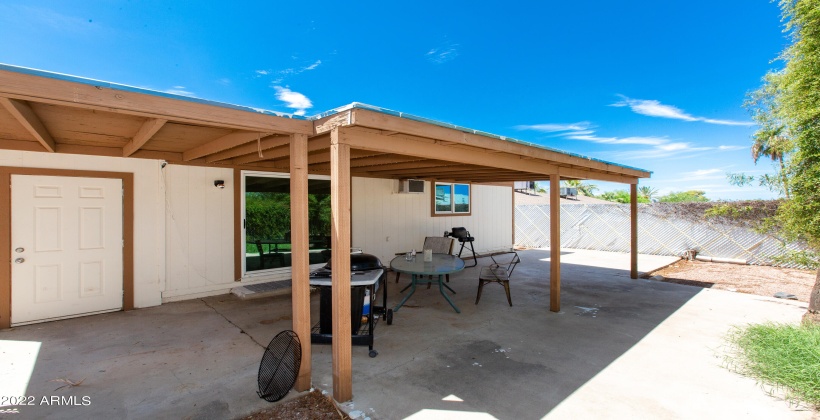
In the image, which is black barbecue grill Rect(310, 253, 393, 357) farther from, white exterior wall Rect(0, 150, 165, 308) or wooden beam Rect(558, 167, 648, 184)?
wooden beam Rect(558, 167, 648, 184)

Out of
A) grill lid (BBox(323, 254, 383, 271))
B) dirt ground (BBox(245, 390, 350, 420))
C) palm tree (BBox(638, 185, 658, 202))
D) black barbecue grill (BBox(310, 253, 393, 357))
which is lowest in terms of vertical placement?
dirt ground (BBox(245, 390, 350, 420))

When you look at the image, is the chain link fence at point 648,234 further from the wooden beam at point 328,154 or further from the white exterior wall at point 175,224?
the white exterior wall at point 175,224

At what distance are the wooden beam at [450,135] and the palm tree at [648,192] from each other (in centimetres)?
4377

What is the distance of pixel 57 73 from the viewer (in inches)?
63.1

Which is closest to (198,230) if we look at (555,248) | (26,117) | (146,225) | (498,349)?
(146,225)

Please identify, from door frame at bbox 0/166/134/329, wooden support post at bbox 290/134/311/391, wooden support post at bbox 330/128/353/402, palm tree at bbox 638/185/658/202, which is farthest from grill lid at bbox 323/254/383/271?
palm tree at bbox 638/185/658/202

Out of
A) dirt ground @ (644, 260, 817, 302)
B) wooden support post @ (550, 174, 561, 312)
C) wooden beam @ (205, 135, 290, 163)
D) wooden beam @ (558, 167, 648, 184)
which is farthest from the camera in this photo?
dirt ground @ (644, 260, 817, 302)

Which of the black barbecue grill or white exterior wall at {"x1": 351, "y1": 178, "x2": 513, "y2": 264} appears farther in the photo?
white exterior wall at {"x1": 351, "y1": 178, "x2": 513, "y2": 264}

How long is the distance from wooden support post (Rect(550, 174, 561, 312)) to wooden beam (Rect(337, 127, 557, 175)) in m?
0.65

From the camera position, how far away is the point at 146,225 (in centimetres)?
455

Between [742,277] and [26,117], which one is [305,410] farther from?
[742,277]

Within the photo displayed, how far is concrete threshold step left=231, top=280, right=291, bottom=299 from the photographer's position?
5.08 m

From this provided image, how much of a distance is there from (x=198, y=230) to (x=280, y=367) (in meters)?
3.40

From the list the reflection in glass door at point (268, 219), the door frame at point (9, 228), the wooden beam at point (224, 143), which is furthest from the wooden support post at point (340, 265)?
the door frame at point (9, 228)
